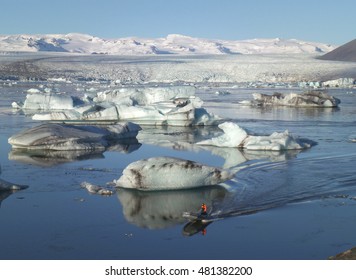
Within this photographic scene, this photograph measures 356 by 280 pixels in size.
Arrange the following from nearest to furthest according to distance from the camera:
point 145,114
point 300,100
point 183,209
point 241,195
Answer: point 183,209 → point 241,195 → point 145,114 → point 300,100

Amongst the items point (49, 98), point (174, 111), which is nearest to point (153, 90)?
point (49, 98)

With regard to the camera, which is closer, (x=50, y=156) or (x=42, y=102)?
(x=50, y=156)

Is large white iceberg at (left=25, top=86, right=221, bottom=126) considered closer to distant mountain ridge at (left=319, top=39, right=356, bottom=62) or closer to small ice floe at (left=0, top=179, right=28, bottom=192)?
small ice floe at (left=0, top=179, right=28, bottom=192)

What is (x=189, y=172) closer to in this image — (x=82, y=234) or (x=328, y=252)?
(x=82, y=234)

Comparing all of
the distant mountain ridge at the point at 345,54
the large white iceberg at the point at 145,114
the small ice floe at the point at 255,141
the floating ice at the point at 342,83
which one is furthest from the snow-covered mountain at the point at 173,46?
the small ice floe at the point at 255,141

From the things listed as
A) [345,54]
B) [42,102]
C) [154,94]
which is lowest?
[42,102]

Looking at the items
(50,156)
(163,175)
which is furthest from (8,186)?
(50,156)

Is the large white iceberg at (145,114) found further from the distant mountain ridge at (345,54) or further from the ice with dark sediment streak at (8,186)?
the distant mountain ridge at (345,54)

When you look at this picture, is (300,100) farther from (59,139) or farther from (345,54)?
(345,54)
